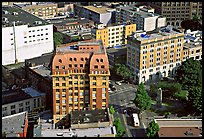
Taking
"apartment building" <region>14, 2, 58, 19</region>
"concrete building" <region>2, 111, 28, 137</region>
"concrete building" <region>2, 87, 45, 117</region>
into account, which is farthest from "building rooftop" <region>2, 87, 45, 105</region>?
"apartment building" <region>14, 2, 58, 19</region>

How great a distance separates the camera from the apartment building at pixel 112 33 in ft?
217

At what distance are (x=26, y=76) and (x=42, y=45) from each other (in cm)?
1065

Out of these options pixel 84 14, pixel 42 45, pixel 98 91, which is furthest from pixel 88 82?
A: pixel 84 14

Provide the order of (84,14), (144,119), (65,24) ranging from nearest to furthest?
1. (144,119)
2. (65,24)
3. (84,14)

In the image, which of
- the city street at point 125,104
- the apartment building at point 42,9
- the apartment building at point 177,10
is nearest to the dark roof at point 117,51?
the city street at point 125,104

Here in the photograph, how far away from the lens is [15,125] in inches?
1645

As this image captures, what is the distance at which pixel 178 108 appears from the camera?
165ft

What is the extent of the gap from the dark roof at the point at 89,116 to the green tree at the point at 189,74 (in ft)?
44.9

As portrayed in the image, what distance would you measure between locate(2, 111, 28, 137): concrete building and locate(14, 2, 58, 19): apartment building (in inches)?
1530

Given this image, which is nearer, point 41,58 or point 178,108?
point 178,108

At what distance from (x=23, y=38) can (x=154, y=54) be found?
18815 mm

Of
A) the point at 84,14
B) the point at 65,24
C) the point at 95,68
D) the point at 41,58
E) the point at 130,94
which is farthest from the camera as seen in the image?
the point at 84,14

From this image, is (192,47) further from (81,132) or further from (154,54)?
(81,132)

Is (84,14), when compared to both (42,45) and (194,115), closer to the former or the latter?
A: (42,45)
